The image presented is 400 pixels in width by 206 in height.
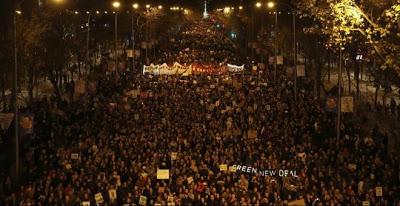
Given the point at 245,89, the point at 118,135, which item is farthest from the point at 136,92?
the point at 118,135

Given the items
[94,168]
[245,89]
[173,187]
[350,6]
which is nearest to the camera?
[350,6]

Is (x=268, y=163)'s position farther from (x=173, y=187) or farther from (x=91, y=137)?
(x=91, y=137)

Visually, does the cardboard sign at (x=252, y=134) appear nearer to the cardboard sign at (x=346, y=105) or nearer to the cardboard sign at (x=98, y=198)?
the cardboard sign at (x=346, y=105)

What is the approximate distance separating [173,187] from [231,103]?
14055 millimetres

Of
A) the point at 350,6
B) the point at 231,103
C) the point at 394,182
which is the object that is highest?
the point at 350,6

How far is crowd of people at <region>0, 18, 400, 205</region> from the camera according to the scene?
62.7 ft

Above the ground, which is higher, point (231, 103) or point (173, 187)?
point (231, 103)

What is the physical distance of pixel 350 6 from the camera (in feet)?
54.8

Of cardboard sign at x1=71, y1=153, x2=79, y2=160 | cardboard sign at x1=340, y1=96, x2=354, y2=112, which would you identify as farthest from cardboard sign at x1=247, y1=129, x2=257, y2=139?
cardboard sign at x1=71, y1=153, x2=79, y2=160

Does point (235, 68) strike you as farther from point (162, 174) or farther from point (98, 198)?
point (98, 198)

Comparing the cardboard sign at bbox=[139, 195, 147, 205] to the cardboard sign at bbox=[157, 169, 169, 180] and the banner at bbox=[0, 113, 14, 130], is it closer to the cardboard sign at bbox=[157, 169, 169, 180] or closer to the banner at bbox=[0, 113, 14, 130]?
the cardboard sign at bbox=[157, 169, 169, 180]

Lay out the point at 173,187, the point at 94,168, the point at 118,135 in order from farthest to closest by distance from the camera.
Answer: the point at 118,135
the point at 94,168
the point at 173,187

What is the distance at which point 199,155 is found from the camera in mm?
22703

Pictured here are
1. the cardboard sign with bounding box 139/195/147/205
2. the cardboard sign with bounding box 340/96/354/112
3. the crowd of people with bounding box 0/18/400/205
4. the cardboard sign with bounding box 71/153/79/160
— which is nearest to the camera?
the cardboard sign with bounding box 139/195/147/205
